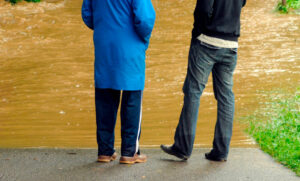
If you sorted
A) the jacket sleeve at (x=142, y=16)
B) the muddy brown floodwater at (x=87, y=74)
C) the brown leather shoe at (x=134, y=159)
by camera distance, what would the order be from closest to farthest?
the jacket sleeve at (x=142, y=16), the brown leather shoe at (x=134, y=159), the muddy brown floodwater at (x=87, y=74)

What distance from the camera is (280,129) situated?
6.52 meters

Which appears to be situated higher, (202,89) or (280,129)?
(202,89)

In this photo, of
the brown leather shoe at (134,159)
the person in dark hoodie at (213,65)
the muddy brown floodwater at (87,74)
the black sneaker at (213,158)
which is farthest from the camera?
the muddy brown floodwater at (87,74)

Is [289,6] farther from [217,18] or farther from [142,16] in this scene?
[142,16]

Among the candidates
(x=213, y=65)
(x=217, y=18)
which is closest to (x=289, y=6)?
(x=213, y=65)

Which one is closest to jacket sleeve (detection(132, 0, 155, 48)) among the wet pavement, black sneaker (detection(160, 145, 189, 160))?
black sneaker (detection(160, 145, 189, 160))

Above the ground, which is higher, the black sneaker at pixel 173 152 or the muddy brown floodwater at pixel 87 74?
the black sneaker at pixel 173 152

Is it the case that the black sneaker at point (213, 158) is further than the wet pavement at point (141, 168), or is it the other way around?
the black sneaker at point (213, 158)

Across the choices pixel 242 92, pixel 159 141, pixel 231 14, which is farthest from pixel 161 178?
pixel 242 92

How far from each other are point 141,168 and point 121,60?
100cm

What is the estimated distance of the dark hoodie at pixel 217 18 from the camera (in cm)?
460

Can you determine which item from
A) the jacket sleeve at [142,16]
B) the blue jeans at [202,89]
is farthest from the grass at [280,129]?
the jacket sleeve at [142,16]

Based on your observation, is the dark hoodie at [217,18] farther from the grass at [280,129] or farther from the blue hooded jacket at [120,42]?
the grass at [280,129]

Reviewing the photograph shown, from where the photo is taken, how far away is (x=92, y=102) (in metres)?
9.08
